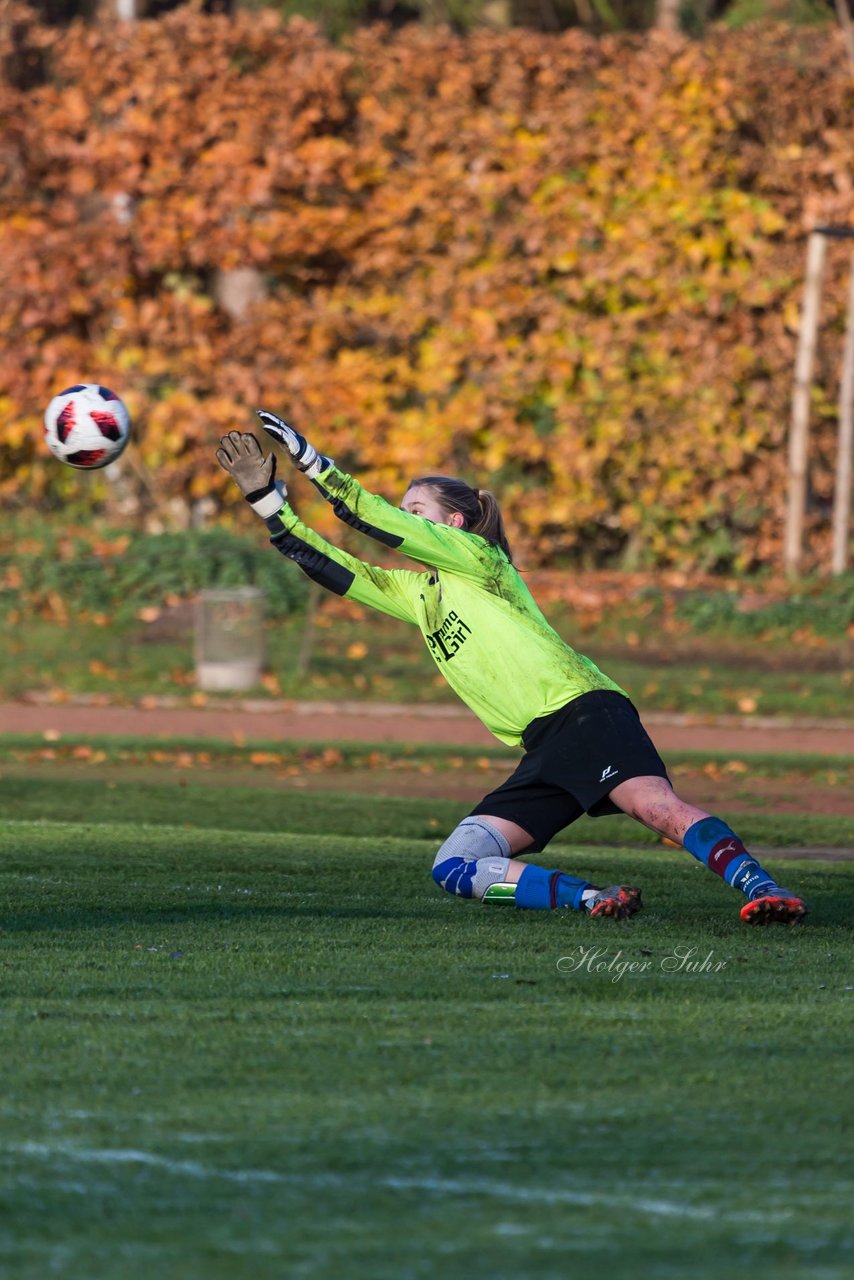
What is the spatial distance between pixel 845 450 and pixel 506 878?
42.0 feet

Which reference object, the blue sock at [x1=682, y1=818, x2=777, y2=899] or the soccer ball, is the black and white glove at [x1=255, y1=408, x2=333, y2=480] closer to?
the blue sock at [x1=682, y1=818, x2=777, y2=899]

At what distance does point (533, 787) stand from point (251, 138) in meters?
13.9

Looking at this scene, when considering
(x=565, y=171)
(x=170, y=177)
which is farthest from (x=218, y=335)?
(x=565, y=171)

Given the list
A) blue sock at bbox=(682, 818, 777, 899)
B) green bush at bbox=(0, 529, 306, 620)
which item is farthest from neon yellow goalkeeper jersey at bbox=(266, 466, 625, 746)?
green bush at bbox=(0, 529, 306, 620)

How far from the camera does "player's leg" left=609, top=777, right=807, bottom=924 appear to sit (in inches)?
261

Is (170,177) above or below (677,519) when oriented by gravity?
above

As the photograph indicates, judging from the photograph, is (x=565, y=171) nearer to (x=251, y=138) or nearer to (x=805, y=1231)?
(x=251, y=138)

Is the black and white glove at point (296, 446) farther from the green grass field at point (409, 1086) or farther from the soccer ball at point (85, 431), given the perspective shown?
the soccer ball at point (85, 431)

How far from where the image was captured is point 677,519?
19.7 m

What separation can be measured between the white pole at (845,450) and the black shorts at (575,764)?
1239cm

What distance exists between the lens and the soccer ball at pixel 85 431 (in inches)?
347

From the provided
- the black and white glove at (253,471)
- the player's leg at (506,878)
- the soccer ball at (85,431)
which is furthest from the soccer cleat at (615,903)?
the soccer ball at (85,431)

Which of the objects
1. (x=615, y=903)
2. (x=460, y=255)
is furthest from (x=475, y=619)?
(x=460, y=255)

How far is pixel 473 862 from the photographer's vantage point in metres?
7.00
